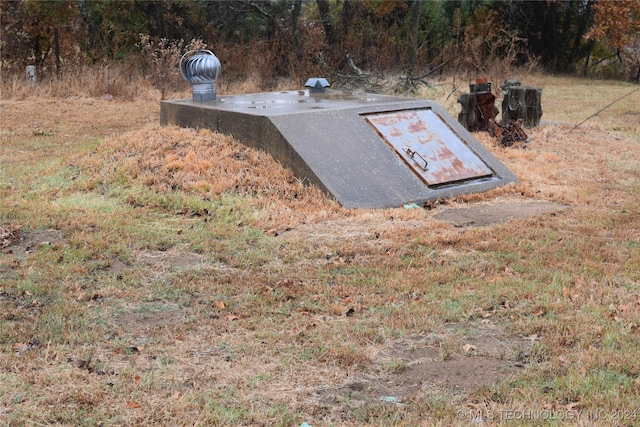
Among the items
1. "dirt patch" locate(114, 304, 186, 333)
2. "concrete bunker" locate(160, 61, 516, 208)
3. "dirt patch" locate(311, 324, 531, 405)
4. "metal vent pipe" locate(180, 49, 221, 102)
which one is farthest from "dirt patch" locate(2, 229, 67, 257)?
"metal vent pipe" locate(180, 49, 221, 102)

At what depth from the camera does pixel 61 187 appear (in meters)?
7.93

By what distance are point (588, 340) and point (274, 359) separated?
5.72ft

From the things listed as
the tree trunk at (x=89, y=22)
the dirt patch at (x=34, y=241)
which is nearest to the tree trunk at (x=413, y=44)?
the tree trunk at (x=89, y=22)

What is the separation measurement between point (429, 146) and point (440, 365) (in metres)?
4.63

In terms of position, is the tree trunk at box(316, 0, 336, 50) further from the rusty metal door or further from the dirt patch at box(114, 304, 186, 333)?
the dirt patch at box(114, 304, 186, 333)

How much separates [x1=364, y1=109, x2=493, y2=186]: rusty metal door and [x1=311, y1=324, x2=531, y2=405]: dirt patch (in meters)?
3.57

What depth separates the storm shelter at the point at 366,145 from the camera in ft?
24.4

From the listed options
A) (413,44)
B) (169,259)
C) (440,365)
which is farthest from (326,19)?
(440,365)

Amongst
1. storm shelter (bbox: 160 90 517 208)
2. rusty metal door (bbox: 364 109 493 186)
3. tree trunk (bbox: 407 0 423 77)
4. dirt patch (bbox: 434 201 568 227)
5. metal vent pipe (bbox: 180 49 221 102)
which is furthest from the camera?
tree trunk (bbox: 407 0 423 77)

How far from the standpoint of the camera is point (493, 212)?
7.27 meters

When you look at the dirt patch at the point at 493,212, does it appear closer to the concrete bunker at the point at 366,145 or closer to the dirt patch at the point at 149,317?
the concrete bunker at the point at 366,145

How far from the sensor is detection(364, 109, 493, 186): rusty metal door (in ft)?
26.2

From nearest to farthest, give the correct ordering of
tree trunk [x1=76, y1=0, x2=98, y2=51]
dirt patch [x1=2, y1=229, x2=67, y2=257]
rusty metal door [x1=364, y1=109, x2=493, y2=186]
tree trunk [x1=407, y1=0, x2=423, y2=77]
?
dirt patch [x1=2, y1=229, x2=67, y2=257] < rusty metal door [x1=364, y1=109, x2=493, y2=186] < tree trunk [x1=407, y1=0, x2=423, y2=77] < tree trunk [x1=76, y1=0, x2=98, y2=51]

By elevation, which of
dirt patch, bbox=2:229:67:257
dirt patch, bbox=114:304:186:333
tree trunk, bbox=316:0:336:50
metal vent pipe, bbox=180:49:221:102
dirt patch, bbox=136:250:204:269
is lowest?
dirt patch, bbox=2:229:67:257
